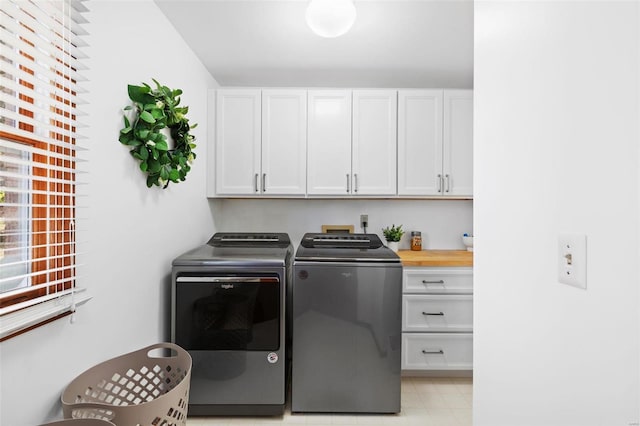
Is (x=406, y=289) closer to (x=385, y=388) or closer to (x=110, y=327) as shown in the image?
(x=385, y=388)

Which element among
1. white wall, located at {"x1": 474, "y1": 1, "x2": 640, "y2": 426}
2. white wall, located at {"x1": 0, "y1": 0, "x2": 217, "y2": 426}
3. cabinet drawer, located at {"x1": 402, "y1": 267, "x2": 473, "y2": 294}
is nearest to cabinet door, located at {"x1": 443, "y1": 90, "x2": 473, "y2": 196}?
cabinet drawer, located at {"x1": 402, "y1": 267, "x2": 473, "y2": 294}

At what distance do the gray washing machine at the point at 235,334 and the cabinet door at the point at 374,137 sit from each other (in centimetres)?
111

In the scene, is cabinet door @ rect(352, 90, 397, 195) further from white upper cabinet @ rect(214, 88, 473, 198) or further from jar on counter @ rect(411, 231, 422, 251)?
jar on counter @ rect(411, 231, 422, 251)

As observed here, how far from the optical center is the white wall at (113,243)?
3.64ft

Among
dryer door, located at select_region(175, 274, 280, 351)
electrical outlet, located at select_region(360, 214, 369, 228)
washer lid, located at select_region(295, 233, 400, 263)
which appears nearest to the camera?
dryer door, located at select_region(175, 274, 280, 351)

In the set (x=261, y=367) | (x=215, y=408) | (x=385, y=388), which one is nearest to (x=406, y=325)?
(x=385, y=388)

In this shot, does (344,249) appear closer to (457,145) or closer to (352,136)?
(352,136)

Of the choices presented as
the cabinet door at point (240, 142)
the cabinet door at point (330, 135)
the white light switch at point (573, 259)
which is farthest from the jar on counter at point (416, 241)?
the white light switch at point (573, 259)

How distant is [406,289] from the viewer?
2629 mm

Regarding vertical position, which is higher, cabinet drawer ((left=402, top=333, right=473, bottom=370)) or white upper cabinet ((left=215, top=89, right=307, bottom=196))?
white upper cabinet ((left=215, top=89, right=307, bottom=196))

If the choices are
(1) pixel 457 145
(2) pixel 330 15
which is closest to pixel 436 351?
(1) pixel 457 145

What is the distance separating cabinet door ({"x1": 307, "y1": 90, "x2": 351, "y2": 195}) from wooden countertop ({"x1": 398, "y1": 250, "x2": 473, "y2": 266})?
701 mm

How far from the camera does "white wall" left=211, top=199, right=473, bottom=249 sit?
3143 mm

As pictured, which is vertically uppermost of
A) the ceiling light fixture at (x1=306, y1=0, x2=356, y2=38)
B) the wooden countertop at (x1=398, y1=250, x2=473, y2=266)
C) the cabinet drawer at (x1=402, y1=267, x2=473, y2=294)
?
the ceiling light fixture at (x1=306, y1=0, x2=356, y2=38)
